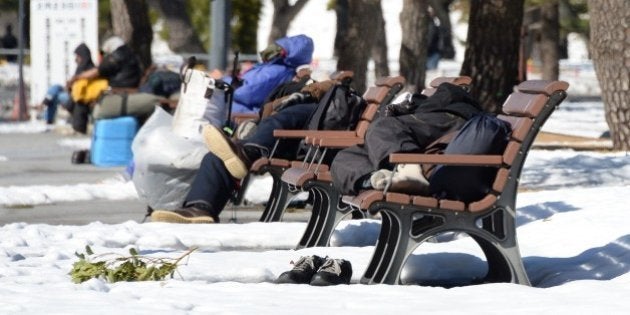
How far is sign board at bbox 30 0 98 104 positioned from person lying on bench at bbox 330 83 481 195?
57.3 feet

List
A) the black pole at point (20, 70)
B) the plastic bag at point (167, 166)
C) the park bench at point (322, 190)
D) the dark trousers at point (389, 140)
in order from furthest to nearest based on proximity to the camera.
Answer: the black pole at point (20, 70) → the plastic bag at point (167, 166) → the park bench at point (322, 190) → the dark trousers at point (389, 140)

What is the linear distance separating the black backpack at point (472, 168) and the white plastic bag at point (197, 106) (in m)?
4.30

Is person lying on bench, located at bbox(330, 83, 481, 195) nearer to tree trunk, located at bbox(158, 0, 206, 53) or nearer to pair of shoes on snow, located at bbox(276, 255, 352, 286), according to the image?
pair of shoes on snow, located at bbox(276, 255, 352, 286)

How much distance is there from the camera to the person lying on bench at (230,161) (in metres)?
11.1

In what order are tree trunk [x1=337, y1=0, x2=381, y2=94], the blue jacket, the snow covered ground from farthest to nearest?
tree trunk [x1=337, y1=0, x2=381, y2=94] < the blue jacket < the snow covered ground

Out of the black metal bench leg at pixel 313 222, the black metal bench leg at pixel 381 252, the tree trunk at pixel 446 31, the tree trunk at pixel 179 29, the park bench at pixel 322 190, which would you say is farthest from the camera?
the tree trunk at pixel 446 31

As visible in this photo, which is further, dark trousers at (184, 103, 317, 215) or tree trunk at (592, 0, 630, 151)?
tree trunk at (592, 0, 630, 151)

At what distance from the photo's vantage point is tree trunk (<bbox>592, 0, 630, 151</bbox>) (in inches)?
596

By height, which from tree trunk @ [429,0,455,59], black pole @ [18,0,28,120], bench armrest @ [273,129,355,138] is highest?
bench armrest @ [273,129,355,138]

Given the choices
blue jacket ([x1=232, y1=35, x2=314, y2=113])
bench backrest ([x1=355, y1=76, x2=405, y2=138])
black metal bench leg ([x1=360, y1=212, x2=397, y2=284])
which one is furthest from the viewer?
blue jacket ([x1=232, y1=35, x2=314, y2=113])

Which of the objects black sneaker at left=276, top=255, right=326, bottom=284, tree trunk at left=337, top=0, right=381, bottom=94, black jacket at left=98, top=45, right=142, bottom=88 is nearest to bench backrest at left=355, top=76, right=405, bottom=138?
black sneaker at left=276, top=255, right=326, bottom=284

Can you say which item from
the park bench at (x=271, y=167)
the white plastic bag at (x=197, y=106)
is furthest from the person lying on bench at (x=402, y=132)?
the white plastic bag at (x=197, y=106)

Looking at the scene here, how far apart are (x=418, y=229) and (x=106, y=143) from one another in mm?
10487

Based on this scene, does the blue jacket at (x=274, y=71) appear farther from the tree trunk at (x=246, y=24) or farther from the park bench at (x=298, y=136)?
the tree trunk at (x=246, y=24)
